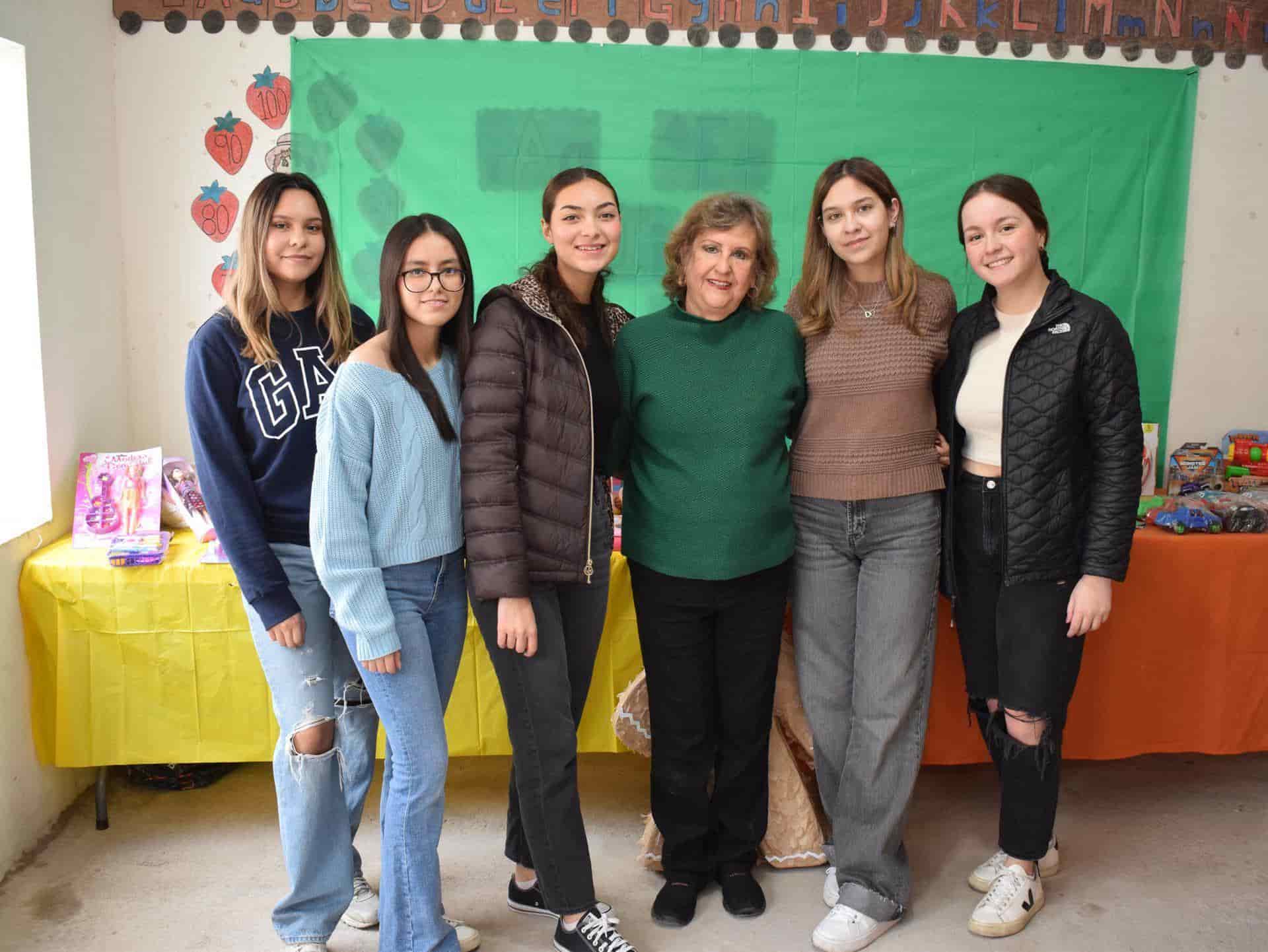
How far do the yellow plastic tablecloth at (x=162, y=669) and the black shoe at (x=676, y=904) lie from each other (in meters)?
0.42

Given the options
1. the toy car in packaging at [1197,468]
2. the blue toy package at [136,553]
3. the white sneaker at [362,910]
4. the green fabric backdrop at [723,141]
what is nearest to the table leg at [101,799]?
the blue toy package at [136,553]

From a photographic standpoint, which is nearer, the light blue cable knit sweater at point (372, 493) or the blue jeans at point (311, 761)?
the light blue cable knit sweater at point (372, 493)

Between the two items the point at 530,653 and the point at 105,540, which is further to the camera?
the point at 105,540

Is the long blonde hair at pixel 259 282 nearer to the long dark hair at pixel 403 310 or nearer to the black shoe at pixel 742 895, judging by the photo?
the long dark hair at pixel 403 310

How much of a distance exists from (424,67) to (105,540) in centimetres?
156

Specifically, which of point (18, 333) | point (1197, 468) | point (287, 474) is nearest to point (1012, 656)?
point (287, 474)

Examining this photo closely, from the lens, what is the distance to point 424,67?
9.03 feet

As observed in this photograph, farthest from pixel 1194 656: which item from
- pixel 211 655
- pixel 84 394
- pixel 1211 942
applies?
pixel 84 394

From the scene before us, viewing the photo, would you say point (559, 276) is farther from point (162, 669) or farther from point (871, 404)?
point (162, 669)

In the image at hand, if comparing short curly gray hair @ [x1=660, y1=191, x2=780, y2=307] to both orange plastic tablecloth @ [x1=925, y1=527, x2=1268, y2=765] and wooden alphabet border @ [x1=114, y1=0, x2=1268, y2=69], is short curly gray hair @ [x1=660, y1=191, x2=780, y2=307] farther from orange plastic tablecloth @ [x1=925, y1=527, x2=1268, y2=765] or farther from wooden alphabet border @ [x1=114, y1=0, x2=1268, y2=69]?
wooden alphabet border @ [x1=114, y1=0, x2=1268, y2=69]

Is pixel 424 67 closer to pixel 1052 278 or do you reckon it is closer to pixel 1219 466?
pixel 1052 278

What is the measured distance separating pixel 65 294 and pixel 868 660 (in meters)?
2.16

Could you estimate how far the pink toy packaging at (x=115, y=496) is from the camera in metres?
2.40

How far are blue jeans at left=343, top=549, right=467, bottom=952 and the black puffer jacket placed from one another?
0.10 meters
